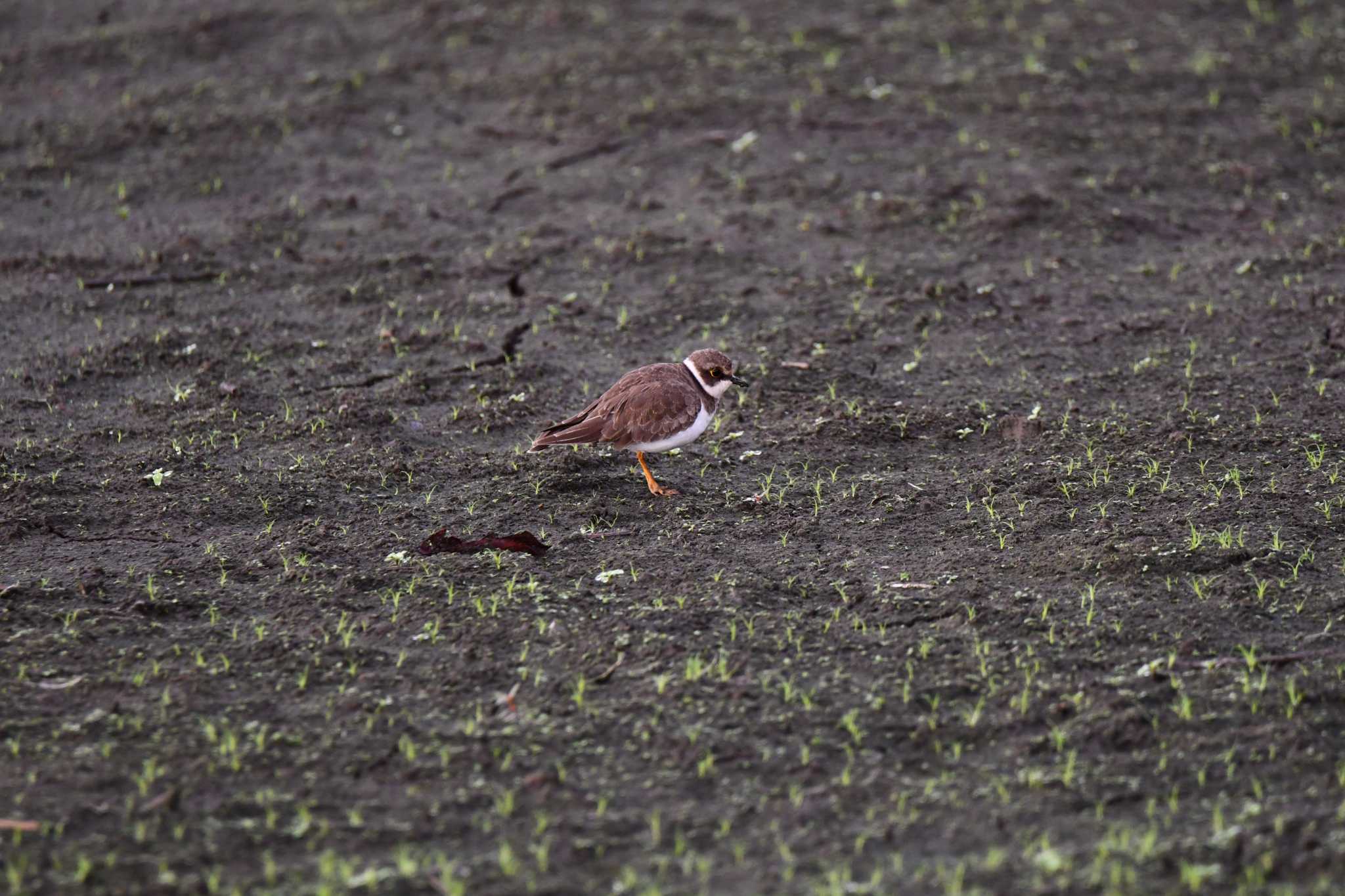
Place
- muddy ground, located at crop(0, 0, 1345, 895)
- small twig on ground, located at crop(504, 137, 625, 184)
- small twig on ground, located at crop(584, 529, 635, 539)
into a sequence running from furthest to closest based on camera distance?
small twig on ground, located at crop(504, 137, 625, 184) → small twig on ground, located at crop(584, 529, 635, 539) → muddy ground, located at crop(0, 0, 1345, 895)

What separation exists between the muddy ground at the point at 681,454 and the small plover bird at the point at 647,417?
32 centimetres

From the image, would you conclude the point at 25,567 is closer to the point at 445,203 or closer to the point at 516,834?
the point at 516,834

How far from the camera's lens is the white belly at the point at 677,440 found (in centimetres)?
667

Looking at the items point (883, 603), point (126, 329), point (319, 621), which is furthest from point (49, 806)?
point (126, 329)

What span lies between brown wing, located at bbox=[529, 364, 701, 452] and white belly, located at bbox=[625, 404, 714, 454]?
0.02m

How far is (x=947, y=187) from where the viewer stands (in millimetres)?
10133

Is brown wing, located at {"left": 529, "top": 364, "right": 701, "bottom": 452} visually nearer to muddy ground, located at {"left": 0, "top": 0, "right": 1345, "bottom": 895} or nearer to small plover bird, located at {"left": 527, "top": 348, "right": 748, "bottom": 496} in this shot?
small plover bird, located at {"left": 527, "top": 348, "right": 748, "bottom": 496}

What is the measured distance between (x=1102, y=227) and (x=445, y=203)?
15.4 ft

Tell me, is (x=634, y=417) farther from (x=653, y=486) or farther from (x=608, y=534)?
(x=608, y=534)

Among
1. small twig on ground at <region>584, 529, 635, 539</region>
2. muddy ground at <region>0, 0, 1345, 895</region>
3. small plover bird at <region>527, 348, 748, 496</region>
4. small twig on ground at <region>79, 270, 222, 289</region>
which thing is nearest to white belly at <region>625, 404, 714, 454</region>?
small plover bird at <region>527, 348, 748, 496</region>

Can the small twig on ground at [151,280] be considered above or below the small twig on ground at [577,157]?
above

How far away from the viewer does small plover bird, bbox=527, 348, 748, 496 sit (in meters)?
6.63

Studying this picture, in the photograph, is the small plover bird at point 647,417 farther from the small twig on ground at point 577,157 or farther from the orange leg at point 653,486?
the small twig on ground at point 577,157

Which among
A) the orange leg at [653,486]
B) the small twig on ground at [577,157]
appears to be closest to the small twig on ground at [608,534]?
the orange leg at [653,486]
